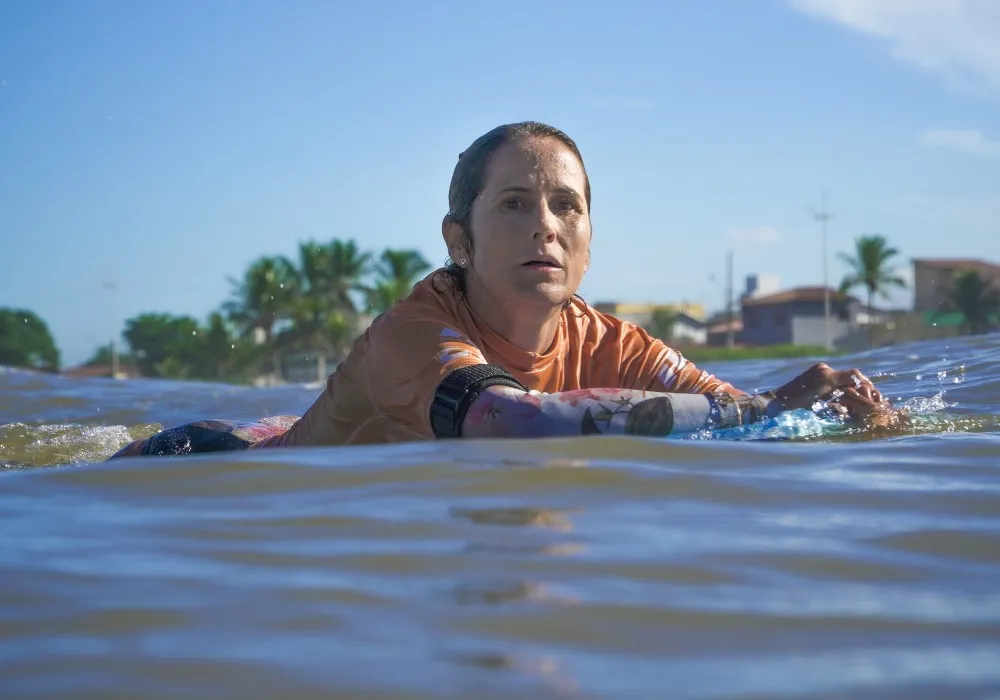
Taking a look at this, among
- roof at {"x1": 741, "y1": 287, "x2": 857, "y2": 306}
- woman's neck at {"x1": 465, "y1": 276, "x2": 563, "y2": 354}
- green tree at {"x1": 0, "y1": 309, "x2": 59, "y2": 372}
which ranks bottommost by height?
woman's neck at {"x1": 465, "y1": 276, "x2": 563, "y2": 354}

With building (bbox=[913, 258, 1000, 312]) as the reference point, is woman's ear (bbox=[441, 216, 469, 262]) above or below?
below

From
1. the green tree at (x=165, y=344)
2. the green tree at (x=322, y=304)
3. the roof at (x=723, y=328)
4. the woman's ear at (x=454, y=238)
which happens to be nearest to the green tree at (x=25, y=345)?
the green tree at (x=165, y=344)

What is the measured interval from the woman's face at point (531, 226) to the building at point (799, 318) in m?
61.0

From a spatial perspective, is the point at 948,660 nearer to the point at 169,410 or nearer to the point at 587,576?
the point at 587,576

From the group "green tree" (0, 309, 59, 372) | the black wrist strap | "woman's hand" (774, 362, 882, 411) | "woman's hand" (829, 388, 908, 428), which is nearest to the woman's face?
the black wrist strap

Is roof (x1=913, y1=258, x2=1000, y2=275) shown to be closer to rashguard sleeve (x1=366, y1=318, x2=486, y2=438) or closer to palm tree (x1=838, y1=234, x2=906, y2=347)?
palm tree (x1=838, y1=234, x2=906, y2=347)

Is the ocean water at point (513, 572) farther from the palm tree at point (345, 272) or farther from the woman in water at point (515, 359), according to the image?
the palm tree at point (345, 272)

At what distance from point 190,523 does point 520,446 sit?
2.76 feet

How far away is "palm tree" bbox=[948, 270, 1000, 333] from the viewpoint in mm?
52469

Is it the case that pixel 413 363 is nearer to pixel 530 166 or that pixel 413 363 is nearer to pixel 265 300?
pixel 530 166

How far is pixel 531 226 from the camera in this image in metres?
3.34

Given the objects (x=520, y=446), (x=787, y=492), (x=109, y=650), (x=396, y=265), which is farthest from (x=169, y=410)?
(x=396, y=265)

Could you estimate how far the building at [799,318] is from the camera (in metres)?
63.9

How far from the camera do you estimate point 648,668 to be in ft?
4.20
